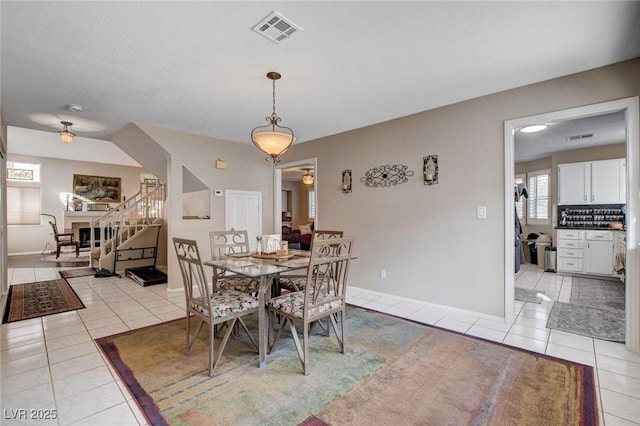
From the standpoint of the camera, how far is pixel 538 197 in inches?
262

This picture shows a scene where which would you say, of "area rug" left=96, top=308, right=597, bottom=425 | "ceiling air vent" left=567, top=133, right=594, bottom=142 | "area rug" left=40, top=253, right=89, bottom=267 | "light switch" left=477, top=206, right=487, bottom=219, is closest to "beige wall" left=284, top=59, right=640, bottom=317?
"light switch" left=477, top=206, right=487, bottom=219

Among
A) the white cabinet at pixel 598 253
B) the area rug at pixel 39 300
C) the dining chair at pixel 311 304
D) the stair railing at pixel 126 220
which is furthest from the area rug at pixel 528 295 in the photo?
the stair railing at pixel 126 220

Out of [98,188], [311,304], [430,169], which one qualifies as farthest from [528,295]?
[98,188]

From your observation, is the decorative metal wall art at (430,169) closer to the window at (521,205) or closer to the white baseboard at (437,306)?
the white baseboard at (437,306)

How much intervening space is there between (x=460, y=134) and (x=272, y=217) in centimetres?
380

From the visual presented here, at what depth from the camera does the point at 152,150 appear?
4.79m

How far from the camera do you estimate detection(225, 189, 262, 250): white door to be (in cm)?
532

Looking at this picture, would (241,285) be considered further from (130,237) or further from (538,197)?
(538,197)

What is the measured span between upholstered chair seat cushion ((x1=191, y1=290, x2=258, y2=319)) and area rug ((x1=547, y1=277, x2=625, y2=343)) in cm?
316

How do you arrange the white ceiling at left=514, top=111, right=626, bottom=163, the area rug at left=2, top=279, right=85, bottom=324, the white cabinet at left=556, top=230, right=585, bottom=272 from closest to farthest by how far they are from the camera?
the area rug at left=2, top=279, right=85, bottom=324 < the white ceiling at left=514, top=111, right=626, bottom=163 < the white cabinet at left=556, top=230, right=585, bottom=272

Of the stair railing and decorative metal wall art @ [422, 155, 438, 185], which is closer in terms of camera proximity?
decorative metal wall art @ [422, 155, 438, 185]

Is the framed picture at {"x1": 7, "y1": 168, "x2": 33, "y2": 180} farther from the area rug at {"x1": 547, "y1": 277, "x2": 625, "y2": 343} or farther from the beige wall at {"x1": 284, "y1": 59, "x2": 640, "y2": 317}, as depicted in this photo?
the area rug at {"x1": 547, "y1": 277, "x2": 625, "y2": 343}

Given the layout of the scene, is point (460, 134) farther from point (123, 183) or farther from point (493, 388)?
point (123, 183)

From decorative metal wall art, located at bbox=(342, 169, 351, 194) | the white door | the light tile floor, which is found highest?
decorative metal wall art, located at bbox=(342, 169, 351, 194)
